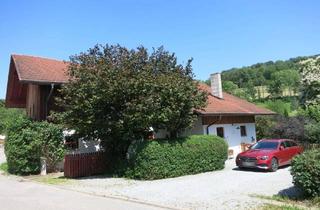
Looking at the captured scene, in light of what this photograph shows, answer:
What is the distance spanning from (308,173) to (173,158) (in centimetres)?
744

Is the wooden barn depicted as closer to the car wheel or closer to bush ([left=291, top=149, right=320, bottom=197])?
the car wheel

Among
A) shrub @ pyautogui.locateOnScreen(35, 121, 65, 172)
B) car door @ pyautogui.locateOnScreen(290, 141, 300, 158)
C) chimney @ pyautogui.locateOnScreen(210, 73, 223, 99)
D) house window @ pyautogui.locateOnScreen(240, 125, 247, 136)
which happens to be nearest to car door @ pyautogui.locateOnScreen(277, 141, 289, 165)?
car door @ pyautogui.locateOnScreen(290, 141, 300, 158)

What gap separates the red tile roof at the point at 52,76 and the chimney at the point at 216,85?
58 cm

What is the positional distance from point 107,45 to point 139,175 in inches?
250

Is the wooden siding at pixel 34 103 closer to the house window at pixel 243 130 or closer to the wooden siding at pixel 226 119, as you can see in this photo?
the wooden siding at pixel 226 119

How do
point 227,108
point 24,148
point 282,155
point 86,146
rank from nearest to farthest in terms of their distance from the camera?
1. point 282,155
2. point 24,148
3. point 86,146
4. point 227,108

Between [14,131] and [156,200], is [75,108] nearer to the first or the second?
[14,131]

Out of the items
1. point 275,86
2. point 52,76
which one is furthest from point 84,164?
point 275,86

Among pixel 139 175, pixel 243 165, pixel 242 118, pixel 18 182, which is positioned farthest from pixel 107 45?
pixel 242 118

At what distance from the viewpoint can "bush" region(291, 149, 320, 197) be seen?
966cm

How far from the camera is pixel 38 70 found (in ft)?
69.7

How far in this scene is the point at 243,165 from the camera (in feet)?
57.5

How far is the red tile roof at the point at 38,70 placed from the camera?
1958cm

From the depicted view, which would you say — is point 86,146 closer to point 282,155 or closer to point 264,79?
point 282,155
